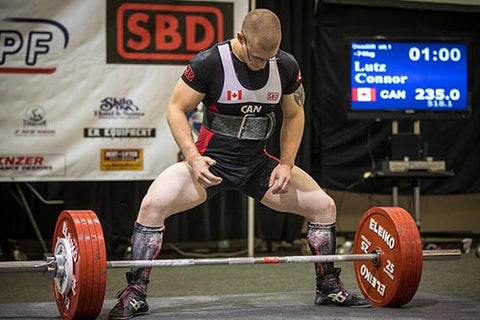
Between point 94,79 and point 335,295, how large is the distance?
268 centimetres

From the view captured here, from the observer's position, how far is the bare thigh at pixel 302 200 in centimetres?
372

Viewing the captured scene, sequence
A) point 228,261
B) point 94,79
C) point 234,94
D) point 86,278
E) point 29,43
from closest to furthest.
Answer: point 86,278 → point 228,261 → point 234,94 → point 29,43 → point 94,79

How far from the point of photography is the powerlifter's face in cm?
343

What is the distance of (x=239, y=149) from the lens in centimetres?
365

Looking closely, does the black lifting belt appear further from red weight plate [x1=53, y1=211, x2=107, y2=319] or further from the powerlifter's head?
red weight plate [x1=53, y1=211, x2=107, y2=319]

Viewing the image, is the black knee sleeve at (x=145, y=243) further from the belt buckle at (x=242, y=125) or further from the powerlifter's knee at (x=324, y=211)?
the powerlifter's knee at (x=324, y=211)

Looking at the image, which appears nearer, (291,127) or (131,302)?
(131,302)

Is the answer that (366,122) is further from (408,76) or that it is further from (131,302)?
(131,302)

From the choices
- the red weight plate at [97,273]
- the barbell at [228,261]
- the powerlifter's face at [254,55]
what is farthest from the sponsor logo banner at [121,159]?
the red weight plate at [97,273]

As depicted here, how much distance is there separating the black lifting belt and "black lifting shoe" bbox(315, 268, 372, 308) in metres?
0.71

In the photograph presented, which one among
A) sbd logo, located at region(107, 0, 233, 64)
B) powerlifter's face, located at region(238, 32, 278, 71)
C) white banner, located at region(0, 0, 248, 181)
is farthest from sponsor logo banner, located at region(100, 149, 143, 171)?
powerlifter's face, located at region(238, 32, 278, 71)

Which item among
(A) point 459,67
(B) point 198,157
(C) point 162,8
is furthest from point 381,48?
(B) point 198,157

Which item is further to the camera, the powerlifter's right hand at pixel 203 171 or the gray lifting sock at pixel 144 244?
the gray lifting sock at pixel 144 244

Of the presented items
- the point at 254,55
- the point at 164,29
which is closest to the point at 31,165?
the point at 164,29
